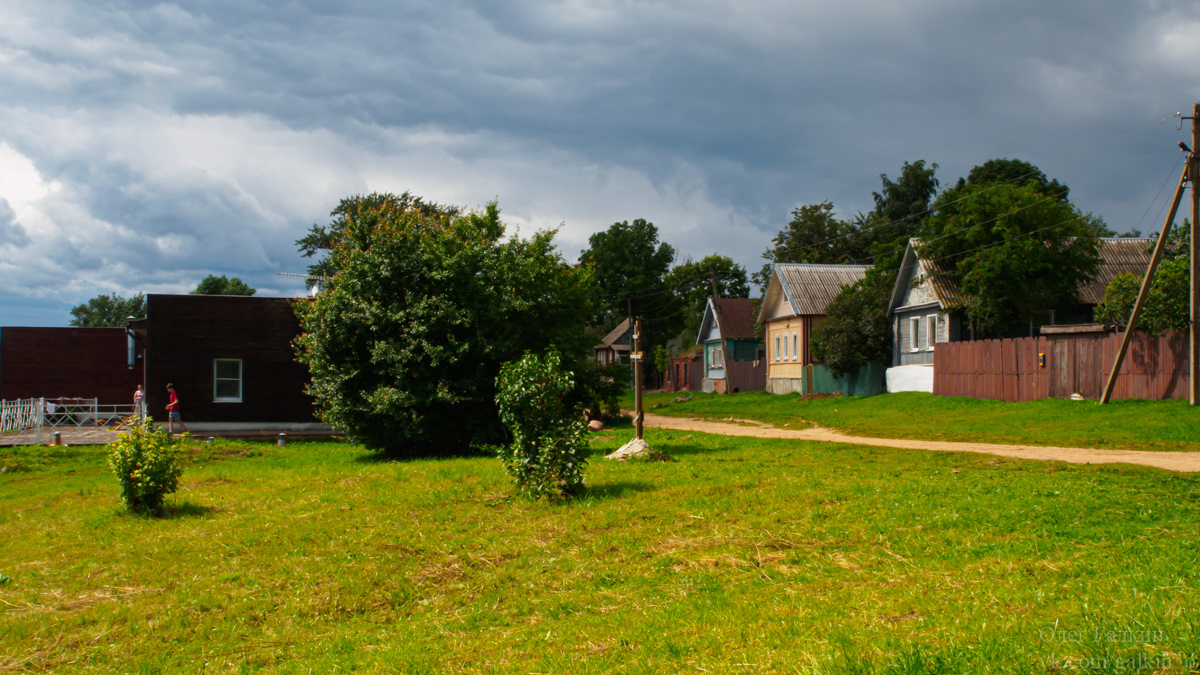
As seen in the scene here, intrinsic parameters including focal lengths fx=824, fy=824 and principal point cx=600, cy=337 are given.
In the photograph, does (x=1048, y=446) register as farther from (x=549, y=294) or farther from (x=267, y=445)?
(x=267, y=445)

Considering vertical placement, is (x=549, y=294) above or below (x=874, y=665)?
above

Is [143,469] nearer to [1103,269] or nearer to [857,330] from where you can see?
[857,330]

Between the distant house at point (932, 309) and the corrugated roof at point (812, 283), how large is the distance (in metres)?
6.28

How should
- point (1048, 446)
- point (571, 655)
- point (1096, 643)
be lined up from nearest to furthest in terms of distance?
point (1096, 643) < point (571, 655) < point (1048, 446)

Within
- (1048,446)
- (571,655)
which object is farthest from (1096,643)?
(1048,446)

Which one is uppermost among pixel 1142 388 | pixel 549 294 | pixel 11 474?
pixel 549 294

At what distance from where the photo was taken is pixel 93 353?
38.5 meters

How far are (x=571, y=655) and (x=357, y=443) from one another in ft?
46.1

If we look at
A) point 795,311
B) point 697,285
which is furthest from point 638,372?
point 697,285

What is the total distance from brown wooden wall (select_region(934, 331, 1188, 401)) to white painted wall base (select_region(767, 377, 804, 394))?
11510mm

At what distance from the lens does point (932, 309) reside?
33.2 metres

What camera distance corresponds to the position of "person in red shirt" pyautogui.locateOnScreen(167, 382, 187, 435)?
84.0 feet

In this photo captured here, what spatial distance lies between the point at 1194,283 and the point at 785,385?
25.1 meters

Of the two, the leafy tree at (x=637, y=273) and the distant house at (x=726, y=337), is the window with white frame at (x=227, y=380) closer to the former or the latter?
the distant house at (x=726, y=337)
